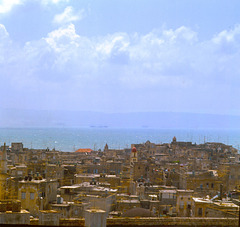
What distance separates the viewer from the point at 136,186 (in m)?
8.96

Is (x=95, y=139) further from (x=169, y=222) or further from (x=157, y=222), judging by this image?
(x=169, y=222)

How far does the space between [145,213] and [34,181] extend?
2.17 m

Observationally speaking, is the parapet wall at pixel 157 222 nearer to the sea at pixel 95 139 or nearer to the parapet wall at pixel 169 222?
the parapet wall at pixel 169 222

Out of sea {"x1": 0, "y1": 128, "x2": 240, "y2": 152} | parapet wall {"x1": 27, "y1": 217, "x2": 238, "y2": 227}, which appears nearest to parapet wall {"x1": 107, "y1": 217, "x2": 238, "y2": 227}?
parapet wall {"x1": 27, "y1": 217, "x2": 238, "y2": 227}

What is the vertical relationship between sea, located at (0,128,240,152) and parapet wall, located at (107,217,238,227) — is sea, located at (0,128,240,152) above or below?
above

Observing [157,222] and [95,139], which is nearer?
[157,222]

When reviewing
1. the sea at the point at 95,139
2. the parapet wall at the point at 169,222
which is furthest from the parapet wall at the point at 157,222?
the sea at the point at 95,139

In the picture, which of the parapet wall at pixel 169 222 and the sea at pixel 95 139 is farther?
the sea at pixel 95 139

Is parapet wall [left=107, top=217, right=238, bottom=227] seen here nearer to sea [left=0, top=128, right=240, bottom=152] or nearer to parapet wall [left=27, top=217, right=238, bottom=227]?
parapet wall [left=27, top=217, right=238, bottom=227]

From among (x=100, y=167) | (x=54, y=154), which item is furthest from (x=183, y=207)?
(x=54, y=154)

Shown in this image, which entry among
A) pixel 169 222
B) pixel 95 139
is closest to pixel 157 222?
pixel 169 222

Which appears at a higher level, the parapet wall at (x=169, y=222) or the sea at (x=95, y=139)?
the sea at (x=95, y=139)

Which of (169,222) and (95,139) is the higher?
(95,139)

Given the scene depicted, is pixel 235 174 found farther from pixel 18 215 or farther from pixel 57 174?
pixel 18 215
